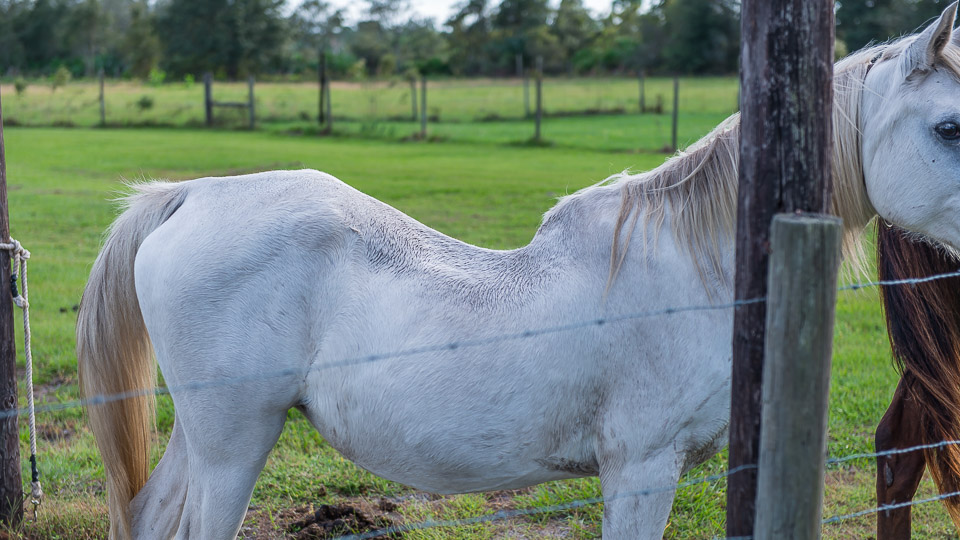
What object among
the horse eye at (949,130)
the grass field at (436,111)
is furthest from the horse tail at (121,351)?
the grass field at (436,111)

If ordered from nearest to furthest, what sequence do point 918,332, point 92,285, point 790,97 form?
point 790,97 → point 92,285 → point 918,332

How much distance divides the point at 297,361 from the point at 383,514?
1182 mm

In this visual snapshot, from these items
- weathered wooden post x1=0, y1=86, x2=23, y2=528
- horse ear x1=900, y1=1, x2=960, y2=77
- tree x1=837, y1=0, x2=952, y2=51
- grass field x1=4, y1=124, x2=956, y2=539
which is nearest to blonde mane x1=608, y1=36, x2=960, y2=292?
horse ear x1=900, y1=1, x2=960, y2=77

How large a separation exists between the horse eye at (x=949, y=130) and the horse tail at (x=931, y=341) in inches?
29.8

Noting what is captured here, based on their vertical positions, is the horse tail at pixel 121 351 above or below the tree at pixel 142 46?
below

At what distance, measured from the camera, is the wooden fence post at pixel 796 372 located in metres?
1.53

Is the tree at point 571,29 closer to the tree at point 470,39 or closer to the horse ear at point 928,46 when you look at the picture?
the tree at point 470,39

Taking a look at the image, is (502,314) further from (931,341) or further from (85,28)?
(85,28)

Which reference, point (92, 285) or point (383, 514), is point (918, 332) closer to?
point (383, 514)

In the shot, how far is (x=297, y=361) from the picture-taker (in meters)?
2.20

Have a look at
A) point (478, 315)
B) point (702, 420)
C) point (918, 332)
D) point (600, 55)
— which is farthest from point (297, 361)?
point (600, 55)

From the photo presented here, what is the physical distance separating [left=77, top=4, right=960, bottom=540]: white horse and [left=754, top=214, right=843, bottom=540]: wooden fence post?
47 cm

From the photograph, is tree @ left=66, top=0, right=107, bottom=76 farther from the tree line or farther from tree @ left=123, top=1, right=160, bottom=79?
tree @ left=123, top=1, right=160, bottom=79

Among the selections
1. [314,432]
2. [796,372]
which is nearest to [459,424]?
[796,372]
